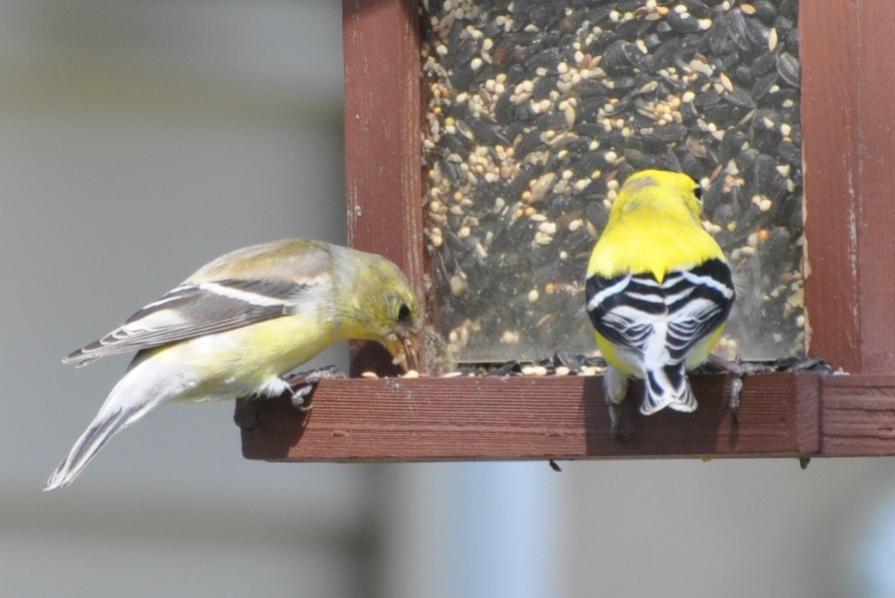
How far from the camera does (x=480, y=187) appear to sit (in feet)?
14.5

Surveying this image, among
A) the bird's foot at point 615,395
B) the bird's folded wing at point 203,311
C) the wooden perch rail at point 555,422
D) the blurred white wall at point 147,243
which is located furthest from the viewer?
the blurred white wall at point 147,243

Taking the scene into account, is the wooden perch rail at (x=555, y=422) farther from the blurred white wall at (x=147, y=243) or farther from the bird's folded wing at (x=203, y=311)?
the blurred white wall at (x=147, y=243)

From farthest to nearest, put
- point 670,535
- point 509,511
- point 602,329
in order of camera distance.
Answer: point 670,535 → point 509,511 → point 602,329

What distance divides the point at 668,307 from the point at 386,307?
1067mm

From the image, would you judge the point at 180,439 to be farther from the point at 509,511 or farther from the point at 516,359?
the point at 516,359

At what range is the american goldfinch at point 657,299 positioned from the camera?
11.0 feet

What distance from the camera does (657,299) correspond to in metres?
3.46

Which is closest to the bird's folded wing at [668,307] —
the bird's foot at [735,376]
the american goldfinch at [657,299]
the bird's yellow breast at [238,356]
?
the american goldfinch at [657,299]

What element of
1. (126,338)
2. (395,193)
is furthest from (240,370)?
(395,193)

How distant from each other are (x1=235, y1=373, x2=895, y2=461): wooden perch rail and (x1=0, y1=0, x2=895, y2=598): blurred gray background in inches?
81.1

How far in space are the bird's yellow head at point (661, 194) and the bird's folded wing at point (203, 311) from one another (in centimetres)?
104

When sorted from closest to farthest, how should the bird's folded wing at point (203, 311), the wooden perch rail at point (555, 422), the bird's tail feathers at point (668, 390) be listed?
the bird's tail feathers at point (668, 390), the wooden perch rail at point (555, 422), the bird's folded wing at point (203, 311)

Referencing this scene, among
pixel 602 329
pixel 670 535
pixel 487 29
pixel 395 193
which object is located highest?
pixel 487 29

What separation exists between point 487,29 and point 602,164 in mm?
520
